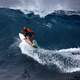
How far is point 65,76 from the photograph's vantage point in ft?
45.6

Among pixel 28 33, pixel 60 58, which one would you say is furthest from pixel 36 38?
pixel 60 58

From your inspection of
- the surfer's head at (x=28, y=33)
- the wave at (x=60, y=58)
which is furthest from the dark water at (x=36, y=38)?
the surfer's head at (x=28, y=33)

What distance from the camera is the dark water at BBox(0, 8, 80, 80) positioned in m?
14.3

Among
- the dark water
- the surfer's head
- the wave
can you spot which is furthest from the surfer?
the wave

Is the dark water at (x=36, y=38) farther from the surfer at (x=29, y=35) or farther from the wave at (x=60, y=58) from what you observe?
the surfer at (x=29, y=35)

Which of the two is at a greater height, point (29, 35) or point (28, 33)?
point (28, 33)

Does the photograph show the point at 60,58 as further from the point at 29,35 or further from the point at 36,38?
the point at 36,38

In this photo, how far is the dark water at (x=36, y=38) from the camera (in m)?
14.3

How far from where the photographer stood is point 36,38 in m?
21.2

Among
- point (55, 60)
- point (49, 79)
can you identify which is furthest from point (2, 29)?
point (49, 79)

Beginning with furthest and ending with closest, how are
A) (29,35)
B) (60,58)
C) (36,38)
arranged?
(36,38)
(29,35)
(60,58)

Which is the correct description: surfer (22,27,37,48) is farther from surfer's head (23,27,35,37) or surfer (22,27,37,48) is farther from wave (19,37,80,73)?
wave (19,37,80,73)

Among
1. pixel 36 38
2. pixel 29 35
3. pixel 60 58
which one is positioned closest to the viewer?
pixel 60 58

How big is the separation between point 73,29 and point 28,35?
6.19 m
